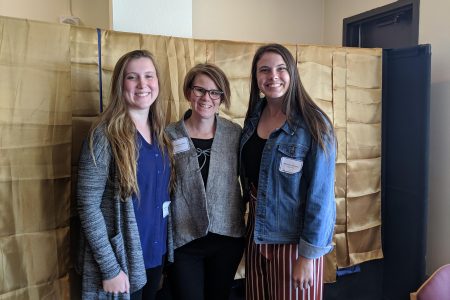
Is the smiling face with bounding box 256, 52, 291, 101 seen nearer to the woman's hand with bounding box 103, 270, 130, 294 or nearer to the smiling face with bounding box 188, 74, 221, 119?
the smiling face with bounding box 188, 74, 221, 119

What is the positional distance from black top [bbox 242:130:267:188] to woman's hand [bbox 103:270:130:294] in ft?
2.01

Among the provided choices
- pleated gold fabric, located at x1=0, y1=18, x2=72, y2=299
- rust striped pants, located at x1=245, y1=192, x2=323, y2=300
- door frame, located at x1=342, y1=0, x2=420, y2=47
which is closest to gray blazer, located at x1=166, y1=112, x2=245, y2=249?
rust striped pants, located at x1=245, y1=192, x2=323, y2=300

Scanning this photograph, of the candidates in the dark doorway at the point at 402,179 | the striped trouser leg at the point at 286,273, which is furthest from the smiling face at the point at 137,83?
the dark doorway at the point at 402,179

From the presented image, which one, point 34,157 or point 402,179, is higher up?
point 34,157

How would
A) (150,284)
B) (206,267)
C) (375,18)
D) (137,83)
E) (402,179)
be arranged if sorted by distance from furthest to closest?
(375,18) < (402,179) < (206,267) < (150,284) < (137,83)

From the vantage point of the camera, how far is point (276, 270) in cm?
146

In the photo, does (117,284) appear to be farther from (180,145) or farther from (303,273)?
(303,273)

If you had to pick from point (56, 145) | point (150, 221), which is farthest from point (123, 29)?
point (150, 221)

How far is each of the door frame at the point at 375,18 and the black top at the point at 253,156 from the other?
1684 mm

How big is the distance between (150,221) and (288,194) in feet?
1.76

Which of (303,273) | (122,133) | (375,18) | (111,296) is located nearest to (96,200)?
(122,133)

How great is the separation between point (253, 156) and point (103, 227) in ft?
2.10

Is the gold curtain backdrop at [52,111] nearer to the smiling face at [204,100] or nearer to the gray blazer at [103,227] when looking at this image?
the smiling face at [204,100]

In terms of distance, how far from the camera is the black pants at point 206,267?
152 centimetres
